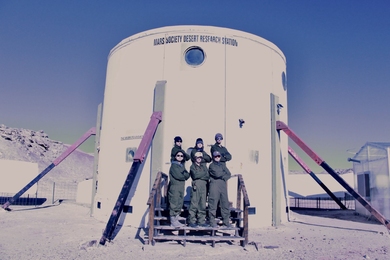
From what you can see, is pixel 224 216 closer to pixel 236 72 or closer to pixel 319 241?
pixel 319 241

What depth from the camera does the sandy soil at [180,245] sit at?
6652mm

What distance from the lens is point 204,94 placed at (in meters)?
10.4

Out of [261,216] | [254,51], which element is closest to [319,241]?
[261,216]

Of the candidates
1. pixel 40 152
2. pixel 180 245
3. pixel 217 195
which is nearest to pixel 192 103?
pixel 217 195

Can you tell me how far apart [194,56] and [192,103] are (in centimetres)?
155

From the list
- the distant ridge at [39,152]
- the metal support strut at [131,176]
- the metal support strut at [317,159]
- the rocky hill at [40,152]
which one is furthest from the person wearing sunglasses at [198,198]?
the distant ridge at [39,152]

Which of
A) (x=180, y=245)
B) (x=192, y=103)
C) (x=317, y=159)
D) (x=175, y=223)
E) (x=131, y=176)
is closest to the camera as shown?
(x=180, y=245)

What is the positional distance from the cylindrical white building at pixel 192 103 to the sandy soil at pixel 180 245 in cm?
132

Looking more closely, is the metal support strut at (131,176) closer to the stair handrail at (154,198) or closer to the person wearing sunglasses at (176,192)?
the stair handrail at (154,198)

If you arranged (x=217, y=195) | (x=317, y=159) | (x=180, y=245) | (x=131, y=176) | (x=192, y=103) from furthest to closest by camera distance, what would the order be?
(x=317, y=159) → (x=192, y=103) → (x=131, y=176) → (x=217, y=195) → (x=180, y=245)

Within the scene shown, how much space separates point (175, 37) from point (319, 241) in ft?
23.9

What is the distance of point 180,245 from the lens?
7297 mm

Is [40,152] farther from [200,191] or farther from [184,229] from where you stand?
[184,229]

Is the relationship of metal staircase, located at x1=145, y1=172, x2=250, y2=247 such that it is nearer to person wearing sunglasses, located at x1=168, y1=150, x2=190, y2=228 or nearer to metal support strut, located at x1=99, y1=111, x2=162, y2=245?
person wearing sunglasses, located at x1=168, y1=150, x2=190, y2=228
